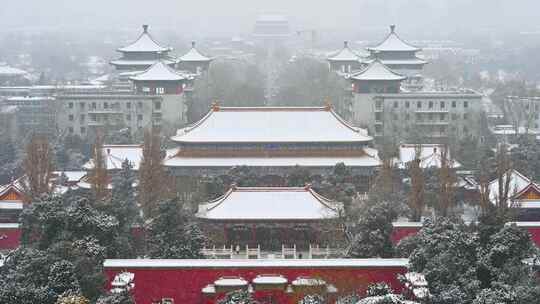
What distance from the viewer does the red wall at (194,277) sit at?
1975 centimetres

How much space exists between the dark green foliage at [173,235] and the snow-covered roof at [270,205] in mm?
2601

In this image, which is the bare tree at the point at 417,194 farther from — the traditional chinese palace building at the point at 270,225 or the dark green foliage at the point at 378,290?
the dark green foliage at the point at 378,290

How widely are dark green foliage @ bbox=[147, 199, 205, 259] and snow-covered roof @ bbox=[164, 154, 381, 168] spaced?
27.7 feet

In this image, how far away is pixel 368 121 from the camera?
43594 mm

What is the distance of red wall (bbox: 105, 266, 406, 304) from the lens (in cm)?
1975

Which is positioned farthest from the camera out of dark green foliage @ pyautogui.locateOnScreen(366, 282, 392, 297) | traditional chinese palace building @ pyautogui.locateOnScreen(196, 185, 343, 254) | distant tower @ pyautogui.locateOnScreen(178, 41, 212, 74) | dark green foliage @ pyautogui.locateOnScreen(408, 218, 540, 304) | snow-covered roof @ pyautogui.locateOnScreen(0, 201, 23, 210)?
distant tower @ pyautogui.locateOnScreen(178, 41, 212, 74)

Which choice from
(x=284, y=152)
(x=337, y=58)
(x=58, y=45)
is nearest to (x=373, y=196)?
(x=284, y=152)

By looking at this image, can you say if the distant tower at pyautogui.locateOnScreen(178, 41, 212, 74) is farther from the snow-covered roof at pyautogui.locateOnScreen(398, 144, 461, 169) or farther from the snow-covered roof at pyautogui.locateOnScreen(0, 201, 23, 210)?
the snow-covered roof at pyautogui.locateOnScreen(0, 201, 23, 210)

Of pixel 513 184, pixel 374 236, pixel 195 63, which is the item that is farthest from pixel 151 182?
pixel 195 63

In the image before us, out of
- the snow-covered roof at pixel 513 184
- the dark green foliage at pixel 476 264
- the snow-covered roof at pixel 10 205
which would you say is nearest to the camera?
the dark green foliage at pixel 476 264

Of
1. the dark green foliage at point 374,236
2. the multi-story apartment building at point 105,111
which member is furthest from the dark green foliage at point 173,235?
the multi-story apartment building at point 105,111

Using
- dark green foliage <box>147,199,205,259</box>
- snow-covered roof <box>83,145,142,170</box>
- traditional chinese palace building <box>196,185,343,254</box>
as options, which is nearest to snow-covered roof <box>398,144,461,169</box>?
traditional chinese palace building <box>196,185,343,254</box>

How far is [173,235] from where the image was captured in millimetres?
22047

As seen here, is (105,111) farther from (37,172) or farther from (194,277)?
(194,277)
